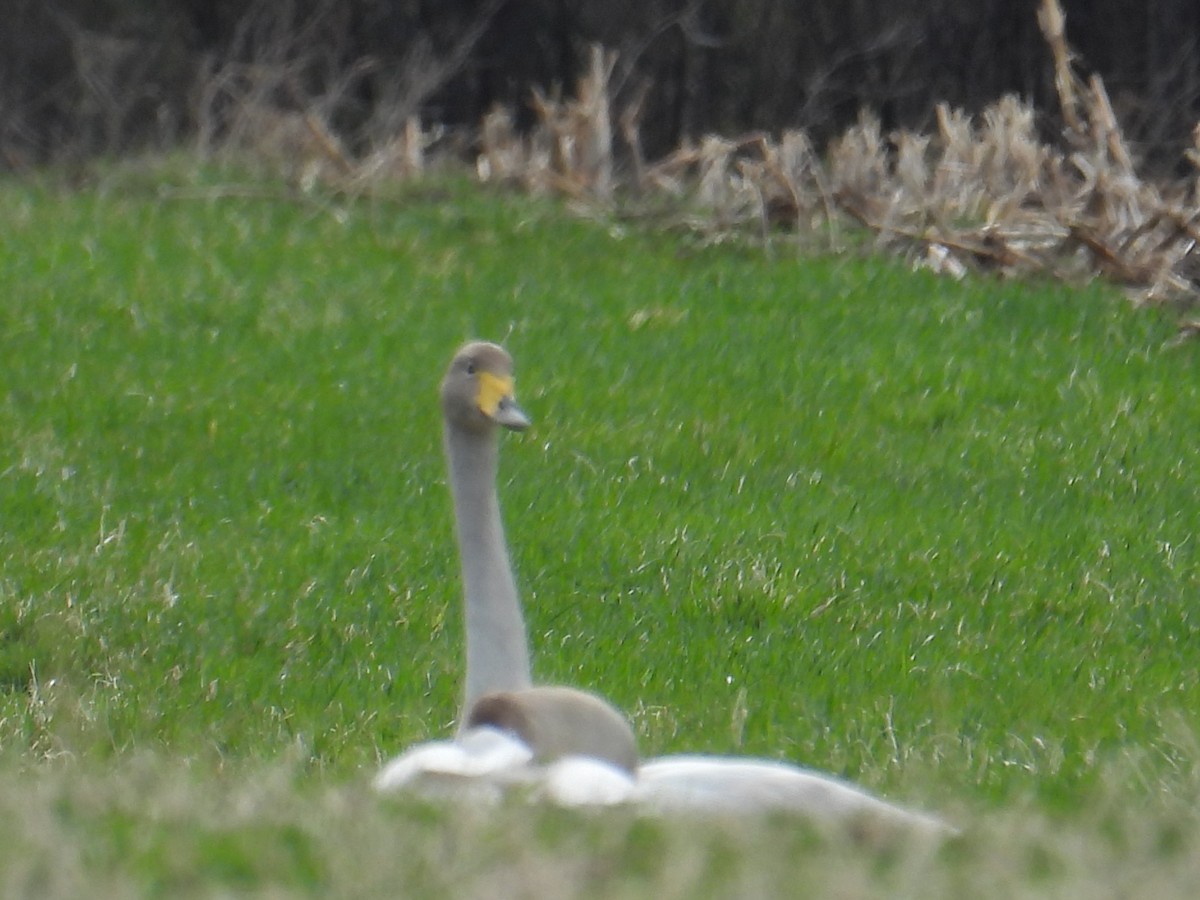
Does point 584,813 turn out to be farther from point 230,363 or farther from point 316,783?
point 230,363

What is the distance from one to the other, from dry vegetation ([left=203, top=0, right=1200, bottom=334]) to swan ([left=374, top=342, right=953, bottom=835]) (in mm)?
6947

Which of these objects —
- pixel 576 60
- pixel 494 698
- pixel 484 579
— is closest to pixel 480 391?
pixel 484 579

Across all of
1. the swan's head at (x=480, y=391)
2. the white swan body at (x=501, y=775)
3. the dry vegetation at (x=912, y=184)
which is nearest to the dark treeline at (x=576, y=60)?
the dry vegetation at (x=912, y=184)

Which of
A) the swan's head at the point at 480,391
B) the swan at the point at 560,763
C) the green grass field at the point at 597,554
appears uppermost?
the swan's head at the point at 480,391

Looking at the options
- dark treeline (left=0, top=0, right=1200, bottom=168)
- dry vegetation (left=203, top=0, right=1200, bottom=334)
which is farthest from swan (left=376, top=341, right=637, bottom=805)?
dark treeline (left=0, top=0, right=1200, bottom=168)

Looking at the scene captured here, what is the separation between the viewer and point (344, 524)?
27.3 feet

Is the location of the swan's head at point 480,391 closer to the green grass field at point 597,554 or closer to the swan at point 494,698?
the swan at point 494,698

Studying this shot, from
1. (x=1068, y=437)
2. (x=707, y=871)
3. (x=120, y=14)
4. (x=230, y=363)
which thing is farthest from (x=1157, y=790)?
(x=120, y=14)

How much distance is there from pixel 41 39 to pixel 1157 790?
78.0 ft

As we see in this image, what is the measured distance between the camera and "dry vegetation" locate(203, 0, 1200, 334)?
40.1 ft

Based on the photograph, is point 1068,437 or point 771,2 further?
point 771,2

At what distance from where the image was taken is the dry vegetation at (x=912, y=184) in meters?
12.2

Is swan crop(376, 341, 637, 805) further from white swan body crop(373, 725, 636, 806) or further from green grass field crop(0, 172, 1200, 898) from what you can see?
green grass field crop(0, 172, 1200, 898)

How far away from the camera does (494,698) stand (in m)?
4.34
